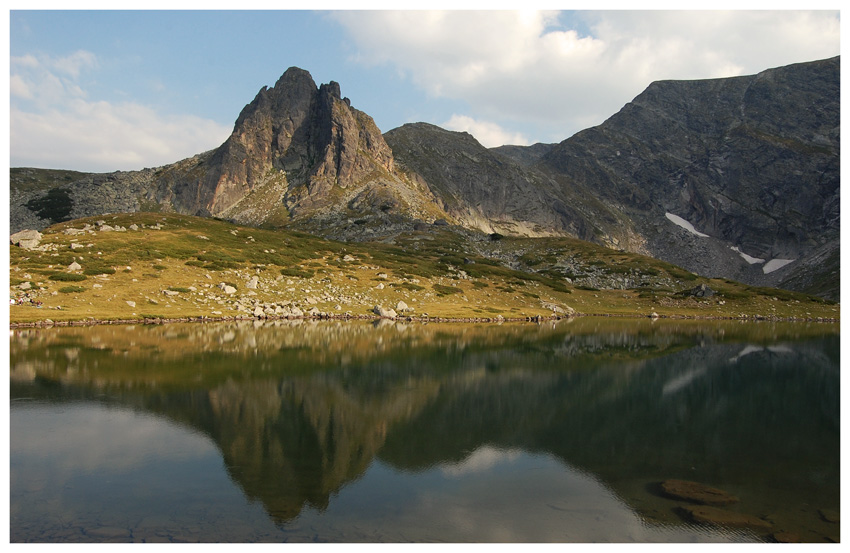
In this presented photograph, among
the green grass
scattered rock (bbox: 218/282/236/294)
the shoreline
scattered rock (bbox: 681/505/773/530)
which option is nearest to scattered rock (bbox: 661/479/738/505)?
scattered rock (bbox: 681/505/773/530)

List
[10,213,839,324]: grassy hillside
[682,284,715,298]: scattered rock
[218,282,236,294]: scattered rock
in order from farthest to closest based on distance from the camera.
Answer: [682,284,715,298]: scattered rock
[218,282,236,294]: scattered rock
[10,213,839,324]: grassy hillside

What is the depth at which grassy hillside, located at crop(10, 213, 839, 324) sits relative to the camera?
65.8m

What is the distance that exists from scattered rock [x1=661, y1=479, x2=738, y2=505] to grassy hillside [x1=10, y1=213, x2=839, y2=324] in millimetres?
60164

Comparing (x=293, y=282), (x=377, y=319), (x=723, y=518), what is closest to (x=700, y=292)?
(x=377, y=319)

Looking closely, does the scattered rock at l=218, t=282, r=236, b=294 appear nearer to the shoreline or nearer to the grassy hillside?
the grassy hillside

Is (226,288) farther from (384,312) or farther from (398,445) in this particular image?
(398,445)

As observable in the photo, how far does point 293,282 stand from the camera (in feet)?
268

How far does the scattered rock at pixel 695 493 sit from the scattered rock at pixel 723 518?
57 centimetres

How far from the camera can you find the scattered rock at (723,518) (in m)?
13.9

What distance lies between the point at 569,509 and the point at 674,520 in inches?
113

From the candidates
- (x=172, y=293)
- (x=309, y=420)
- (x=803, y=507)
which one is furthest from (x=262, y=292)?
(x=803, y=507)

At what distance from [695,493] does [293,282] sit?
237 feet

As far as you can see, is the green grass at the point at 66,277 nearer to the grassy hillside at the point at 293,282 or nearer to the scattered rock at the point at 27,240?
the grassy hillside at the point at 293,282

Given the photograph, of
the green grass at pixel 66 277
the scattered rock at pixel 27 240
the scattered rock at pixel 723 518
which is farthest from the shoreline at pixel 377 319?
the scattered rock at pixel 723 518
